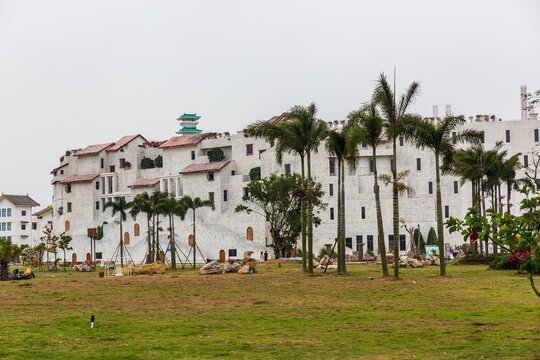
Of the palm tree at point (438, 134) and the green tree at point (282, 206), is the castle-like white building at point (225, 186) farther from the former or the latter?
the palm tree at point (438, 134)

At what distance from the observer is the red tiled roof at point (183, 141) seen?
9469 centimetres

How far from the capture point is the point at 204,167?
295ft

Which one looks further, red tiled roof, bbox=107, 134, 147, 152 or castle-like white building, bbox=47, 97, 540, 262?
red tiled roof, bbox=107, 134, 147, 152

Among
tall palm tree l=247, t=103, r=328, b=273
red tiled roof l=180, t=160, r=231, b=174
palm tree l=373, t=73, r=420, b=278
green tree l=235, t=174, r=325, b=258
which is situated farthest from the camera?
red tiled roof l=180, t=160, r=231, b=174

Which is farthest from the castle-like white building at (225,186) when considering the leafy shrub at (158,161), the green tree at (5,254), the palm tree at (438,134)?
the green tree at (5,254)

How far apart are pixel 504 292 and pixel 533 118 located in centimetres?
5741

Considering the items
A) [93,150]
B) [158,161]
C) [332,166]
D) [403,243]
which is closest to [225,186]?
[332,166]

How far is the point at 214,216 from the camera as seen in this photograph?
87312 mm

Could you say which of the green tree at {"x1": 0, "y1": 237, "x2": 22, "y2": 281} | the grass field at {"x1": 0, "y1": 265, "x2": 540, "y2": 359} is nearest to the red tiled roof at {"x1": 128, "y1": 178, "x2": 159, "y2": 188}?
the green tree at {"x1": 0, "y1": 237, "x2": 22, "y2": 281}

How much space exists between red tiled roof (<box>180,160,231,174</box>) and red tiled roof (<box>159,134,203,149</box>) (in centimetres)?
374

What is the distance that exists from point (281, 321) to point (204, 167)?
70.3 m

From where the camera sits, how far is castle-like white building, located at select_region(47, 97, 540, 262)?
252ft

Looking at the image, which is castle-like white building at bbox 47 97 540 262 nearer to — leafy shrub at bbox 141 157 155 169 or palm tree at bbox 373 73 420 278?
leafy shrub at bbox 141 157 155 169

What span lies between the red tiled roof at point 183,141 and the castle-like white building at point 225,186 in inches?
7.8
